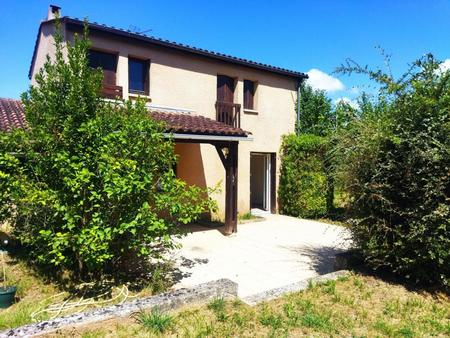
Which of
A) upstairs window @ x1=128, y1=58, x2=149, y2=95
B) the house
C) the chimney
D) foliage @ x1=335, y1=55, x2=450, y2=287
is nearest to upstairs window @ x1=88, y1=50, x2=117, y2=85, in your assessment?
the house

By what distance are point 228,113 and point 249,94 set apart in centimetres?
154

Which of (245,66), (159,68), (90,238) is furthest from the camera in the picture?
(245,66)

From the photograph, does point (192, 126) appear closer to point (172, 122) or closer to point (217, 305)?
point (172, 122)

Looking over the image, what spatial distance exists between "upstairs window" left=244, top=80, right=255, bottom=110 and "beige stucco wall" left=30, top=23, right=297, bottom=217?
0.23m

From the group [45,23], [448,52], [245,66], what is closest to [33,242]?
[448,52]

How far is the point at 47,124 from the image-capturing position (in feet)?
19.2

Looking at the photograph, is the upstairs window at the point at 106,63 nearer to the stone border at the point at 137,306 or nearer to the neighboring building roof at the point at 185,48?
the neighboring building roof at the point at 185,48

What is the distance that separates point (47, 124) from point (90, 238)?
2.11 meters

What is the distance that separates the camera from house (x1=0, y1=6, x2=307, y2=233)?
409 inches

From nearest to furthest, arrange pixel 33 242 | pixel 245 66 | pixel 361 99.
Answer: pixel 33 242
pixel 361 99
pixel 245 66

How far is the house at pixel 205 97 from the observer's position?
34.1 ft

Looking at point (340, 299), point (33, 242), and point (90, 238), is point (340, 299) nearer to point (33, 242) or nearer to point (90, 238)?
point (90, 238)

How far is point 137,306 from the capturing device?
4.35 metres

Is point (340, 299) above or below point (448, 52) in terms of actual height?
below
